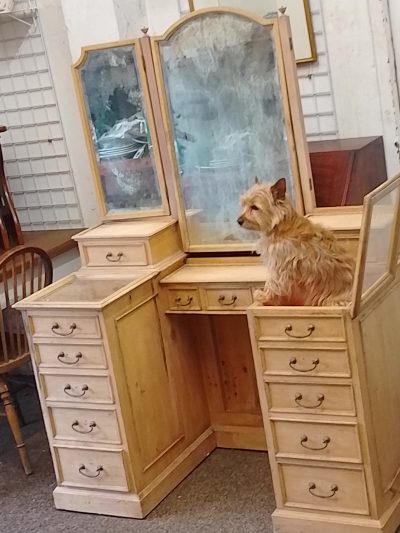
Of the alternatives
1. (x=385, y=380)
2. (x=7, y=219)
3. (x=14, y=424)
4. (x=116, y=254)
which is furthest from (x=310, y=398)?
(x=7, y=219)

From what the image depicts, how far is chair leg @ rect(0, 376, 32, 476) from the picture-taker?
3773mm

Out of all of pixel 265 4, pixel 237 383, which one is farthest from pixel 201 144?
pixel 237 383

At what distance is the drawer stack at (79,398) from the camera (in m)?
3.25

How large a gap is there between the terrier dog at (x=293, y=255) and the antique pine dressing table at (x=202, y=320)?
0.08 metres

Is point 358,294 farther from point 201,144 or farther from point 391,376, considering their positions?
point 201,144

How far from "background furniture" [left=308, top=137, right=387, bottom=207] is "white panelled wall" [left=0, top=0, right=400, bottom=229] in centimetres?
24

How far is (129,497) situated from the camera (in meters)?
3.35

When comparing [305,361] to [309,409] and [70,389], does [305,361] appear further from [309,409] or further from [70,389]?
[70,389]

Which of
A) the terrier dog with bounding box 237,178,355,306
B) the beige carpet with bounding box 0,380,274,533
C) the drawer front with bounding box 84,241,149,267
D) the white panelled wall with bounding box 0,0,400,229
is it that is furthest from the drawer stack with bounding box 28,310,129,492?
the white panelled wall with bounding box 0,0,400,229

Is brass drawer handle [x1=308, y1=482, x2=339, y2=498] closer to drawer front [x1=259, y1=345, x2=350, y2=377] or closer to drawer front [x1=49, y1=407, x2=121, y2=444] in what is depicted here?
drawer front [x1=259, y1=345, x2=350, y2=377]

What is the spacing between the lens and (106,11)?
3.90 metres

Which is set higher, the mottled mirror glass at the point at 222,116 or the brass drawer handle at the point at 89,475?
the mottled mirror glass at the point at 222,116

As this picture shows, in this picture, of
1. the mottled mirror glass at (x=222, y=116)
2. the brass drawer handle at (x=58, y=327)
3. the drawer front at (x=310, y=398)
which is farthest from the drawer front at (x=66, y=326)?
the drawer front at (x=310, y=398)

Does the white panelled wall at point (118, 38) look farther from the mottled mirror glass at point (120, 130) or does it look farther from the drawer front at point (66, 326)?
the drawer front at point (66, 326)
